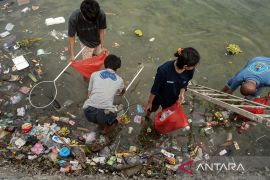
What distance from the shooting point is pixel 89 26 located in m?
4.66

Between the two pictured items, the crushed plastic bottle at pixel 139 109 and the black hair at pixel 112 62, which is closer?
the black hair at pixel 112 62

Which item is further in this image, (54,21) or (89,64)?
(54,21)

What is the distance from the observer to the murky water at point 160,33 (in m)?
6.29

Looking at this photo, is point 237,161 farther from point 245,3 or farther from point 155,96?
point 245,3

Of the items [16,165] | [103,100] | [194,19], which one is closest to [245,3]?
[194,19]

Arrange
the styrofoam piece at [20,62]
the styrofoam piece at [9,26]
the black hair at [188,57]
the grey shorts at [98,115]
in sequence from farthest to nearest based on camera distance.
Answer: the styrofoam piece at [9,26]
the styrofoam piece at [20,62]
the grey shorts at [98,115]
the black hair at [188,57]

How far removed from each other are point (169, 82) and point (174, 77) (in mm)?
117

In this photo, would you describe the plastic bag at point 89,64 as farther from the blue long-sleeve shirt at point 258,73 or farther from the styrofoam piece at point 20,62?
the blue long-sleeve shirt at point 258,73

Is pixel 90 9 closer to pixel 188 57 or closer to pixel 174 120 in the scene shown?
pixel 188 57

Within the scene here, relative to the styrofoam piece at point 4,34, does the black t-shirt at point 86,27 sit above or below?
above

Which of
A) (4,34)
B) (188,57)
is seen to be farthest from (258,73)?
(4,34)

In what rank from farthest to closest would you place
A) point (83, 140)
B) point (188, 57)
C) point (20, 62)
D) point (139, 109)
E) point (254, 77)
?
point (20, 62) < point (139, 109) < point (83, 140) < point (254, 77) < point (188, 57)

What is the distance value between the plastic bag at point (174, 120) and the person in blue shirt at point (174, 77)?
0.34ft
